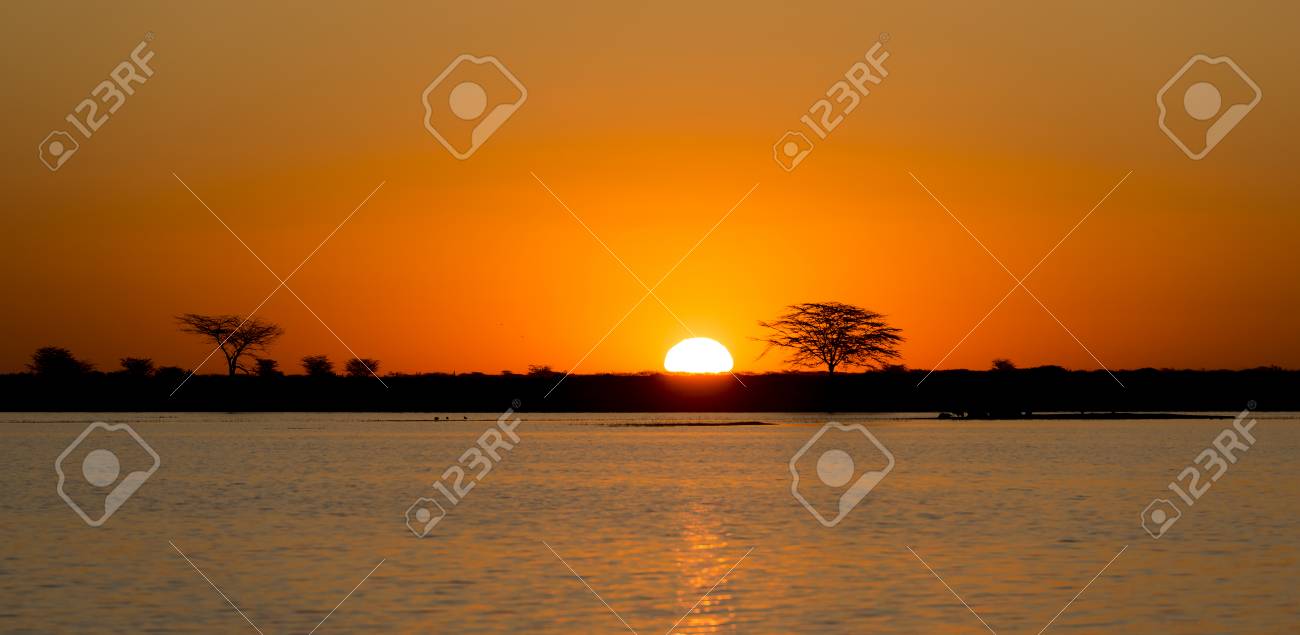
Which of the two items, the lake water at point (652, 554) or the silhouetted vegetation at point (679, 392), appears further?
the silhouetted vegetation at point (679, 392)

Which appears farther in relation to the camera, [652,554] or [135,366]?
[135,366]

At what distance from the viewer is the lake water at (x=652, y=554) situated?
2080 centimetres

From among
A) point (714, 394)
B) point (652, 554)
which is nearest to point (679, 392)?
point (714, 394)

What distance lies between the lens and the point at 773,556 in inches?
1094

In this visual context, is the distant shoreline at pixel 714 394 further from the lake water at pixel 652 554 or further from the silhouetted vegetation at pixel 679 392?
the lake water at pixel 652 554

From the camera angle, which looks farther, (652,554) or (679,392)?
(679,392)

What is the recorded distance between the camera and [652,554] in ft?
91.8

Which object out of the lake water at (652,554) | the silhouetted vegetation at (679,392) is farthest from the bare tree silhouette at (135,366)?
the lake water at (652,554)

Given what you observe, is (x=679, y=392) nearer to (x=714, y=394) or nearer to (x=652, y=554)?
(x=714, y=394)

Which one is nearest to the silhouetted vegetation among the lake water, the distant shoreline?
the distant shoreline

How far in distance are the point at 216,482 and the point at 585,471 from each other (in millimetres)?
14059

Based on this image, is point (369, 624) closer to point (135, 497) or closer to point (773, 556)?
point (773, 556)

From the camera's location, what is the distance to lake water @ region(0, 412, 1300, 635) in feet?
68.2

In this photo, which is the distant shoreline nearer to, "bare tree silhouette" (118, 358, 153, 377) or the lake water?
"bare tree silhouette" (118, 358, 153, 377)
